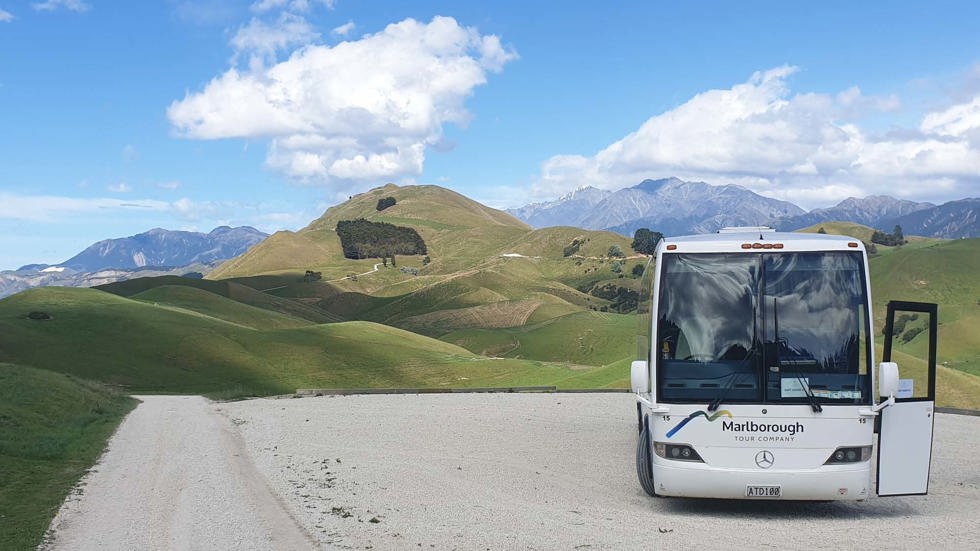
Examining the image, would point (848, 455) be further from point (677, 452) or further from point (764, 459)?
point (677, 452)

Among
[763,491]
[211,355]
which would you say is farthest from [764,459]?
[211,355]

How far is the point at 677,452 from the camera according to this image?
14289mm

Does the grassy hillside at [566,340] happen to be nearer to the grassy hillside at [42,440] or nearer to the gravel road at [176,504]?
the grassy hillside at [42,440]

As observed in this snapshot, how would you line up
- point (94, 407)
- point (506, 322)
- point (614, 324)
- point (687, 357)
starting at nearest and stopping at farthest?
point (687, 357)
point (94, 407)
point (614, 324)
point (506, 322)

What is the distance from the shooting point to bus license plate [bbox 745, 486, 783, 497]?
45.2 ft

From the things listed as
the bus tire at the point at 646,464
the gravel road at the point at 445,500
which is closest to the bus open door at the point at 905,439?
the gravel road at the point at 445,500

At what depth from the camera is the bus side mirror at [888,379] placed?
13.4 metres

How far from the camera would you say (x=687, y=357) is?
14625 millimetres

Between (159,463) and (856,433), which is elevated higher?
(856,433)

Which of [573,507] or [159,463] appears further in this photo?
[159,463]

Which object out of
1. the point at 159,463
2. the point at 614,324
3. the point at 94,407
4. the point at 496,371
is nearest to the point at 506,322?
the point at 614,324

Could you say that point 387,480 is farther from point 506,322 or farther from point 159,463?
point 506,322

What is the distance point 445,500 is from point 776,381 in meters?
6.56

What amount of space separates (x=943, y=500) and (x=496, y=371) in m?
53.9
